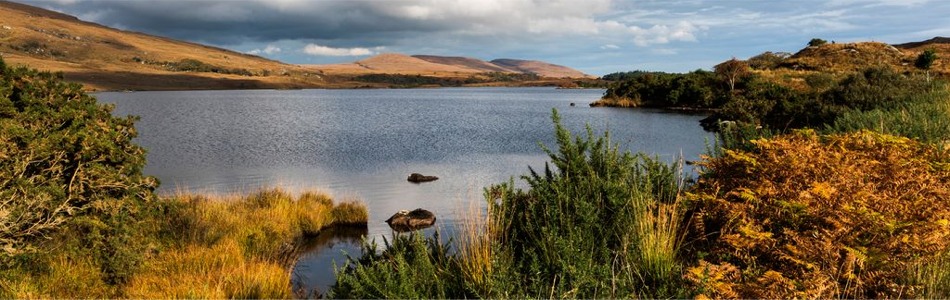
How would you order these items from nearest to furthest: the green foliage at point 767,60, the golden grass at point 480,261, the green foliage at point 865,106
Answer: the golden grass at point 480,261
the green foliage at point 865,106
the green foliage at point 767,60

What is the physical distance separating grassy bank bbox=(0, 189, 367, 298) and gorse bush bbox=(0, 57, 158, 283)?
0.80ft

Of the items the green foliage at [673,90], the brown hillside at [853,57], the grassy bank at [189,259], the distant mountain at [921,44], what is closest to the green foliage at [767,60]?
the brown hillside at [853,57]

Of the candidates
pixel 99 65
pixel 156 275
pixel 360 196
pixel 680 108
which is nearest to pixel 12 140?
pixel 156 275

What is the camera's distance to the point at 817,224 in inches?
249

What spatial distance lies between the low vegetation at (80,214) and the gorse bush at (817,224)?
6.16 m

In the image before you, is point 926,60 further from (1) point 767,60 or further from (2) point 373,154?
(2) point 373,154

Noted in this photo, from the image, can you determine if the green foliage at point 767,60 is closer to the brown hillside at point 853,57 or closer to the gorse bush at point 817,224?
the brown hillside at point 853,57

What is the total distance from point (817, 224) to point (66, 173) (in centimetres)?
953

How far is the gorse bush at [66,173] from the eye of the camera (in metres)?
7.64

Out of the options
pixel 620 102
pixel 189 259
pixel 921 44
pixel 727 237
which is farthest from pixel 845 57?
pixel 189 259

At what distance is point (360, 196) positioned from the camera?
67.2 feet

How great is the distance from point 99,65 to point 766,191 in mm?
213471

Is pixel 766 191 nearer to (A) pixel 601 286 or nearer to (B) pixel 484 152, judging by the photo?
(A) pixel 601 286

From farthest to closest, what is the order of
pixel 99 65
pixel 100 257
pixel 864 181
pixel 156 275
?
1. pixel 99 65
2. pixel 156 275
3. pixel 100 257
4. pixel 864 181
